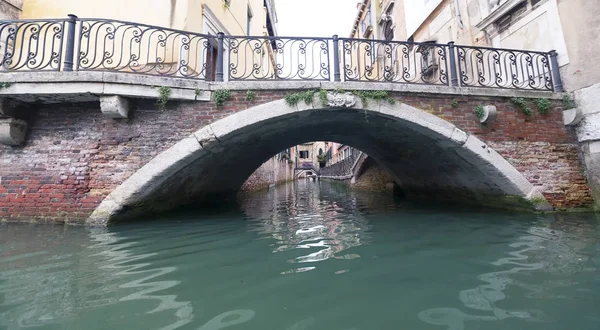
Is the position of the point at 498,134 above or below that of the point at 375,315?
above

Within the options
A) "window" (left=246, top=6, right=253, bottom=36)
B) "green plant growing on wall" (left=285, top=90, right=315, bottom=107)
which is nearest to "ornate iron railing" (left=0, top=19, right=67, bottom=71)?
"green plant growing on wall" (left=285, top=90, right=315, bottom=107)

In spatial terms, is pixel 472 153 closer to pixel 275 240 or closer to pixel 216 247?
pixel 275 240

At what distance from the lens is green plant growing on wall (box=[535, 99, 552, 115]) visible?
530 centimetres

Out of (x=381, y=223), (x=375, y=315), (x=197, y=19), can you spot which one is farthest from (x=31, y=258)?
(x=197, y=19)

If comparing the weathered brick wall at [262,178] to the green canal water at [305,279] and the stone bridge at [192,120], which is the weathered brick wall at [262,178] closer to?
the stone bridge at [192,120]

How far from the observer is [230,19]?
9.20m

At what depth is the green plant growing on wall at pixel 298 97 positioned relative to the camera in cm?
478

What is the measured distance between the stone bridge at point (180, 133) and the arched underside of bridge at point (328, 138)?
0.03 m

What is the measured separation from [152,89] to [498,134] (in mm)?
6246

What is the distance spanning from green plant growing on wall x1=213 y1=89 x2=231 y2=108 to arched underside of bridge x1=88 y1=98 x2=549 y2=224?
13.3 inches

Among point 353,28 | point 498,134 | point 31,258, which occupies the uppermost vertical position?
point 353,28

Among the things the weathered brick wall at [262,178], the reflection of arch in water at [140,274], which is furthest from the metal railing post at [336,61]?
the weathered brick wall at [262,178]

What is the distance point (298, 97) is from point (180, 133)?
2.11 metres

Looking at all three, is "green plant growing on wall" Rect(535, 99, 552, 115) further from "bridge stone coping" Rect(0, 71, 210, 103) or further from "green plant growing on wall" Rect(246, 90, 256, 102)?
"bridge stone coping" Rect(0, 71, 210, 103)
